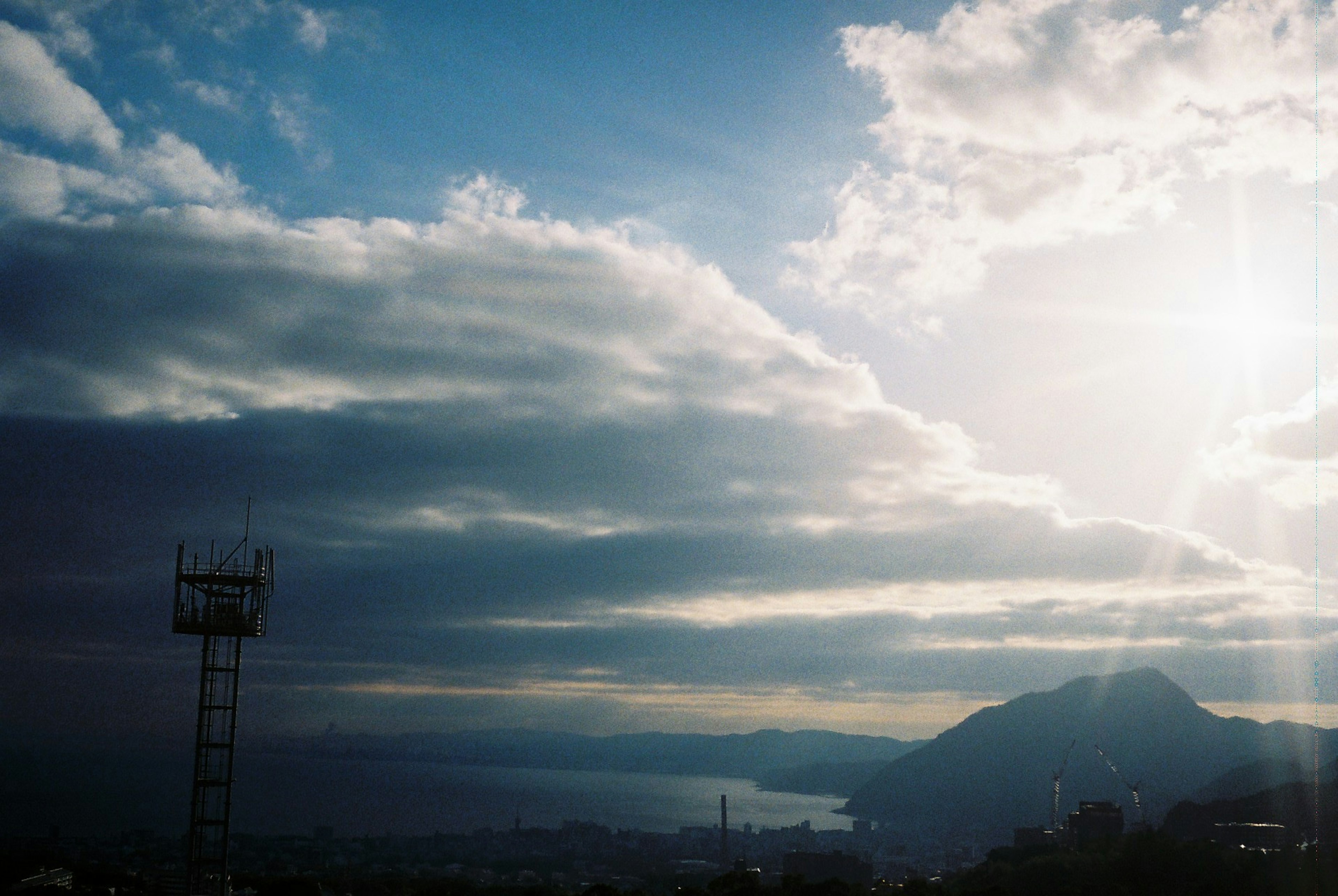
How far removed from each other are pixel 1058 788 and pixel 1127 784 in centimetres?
1045

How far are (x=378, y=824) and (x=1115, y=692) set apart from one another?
5376 inches

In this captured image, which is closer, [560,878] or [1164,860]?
[1164,860]

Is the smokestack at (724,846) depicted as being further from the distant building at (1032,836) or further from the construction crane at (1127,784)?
the construction crane at (1127,784)

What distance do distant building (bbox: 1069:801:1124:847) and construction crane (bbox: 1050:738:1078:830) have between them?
2378 cm

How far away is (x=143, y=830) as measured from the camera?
114 metres

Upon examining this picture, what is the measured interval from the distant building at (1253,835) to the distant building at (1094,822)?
894 centimetres

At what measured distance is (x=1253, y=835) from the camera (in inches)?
3061

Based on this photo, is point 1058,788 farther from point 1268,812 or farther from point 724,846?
point 724,846

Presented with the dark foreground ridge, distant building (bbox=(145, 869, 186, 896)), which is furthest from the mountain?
distant building (bbox=(145, 869, 186, 896))

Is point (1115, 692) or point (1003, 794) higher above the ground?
point (1115, 692)

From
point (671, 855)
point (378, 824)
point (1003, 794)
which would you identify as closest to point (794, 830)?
point (671, 855)

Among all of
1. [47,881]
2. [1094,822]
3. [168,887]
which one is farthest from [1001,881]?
[47,881]

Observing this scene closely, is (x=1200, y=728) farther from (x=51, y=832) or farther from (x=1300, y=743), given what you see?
(x=51, y=832)

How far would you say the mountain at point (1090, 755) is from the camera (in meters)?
157
